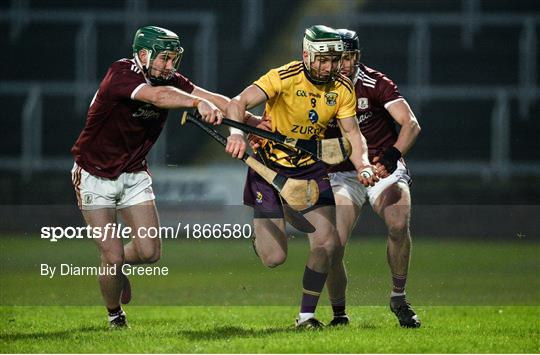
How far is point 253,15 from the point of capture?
65.7ft

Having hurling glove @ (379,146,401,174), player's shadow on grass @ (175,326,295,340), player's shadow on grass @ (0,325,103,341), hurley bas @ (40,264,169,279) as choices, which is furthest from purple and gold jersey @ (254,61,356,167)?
player's shadow on grass @ (0,325,103,341)

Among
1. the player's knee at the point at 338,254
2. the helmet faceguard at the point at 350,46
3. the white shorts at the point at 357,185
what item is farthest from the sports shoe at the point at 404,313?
the helmet faceguard at the point at 350,46

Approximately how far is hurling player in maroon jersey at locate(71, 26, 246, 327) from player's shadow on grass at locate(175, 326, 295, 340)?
1.67ft

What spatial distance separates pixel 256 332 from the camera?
727cm

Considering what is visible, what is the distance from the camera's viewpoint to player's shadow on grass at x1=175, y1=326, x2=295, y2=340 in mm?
7078

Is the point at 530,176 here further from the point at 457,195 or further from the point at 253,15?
the point at 253,15

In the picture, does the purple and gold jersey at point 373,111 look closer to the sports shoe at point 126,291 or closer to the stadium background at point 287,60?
the sports shoe at point 126,291

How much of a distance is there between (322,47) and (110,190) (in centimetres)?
160

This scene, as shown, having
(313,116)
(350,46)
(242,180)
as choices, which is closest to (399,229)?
(313,116)

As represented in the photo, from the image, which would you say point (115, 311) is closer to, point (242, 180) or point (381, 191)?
point (381, 191)

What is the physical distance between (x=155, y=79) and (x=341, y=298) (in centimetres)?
180

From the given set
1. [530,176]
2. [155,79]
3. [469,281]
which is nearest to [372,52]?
[530,176]

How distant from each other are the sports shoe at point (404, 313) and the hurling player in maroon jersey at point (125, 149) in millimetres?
1520

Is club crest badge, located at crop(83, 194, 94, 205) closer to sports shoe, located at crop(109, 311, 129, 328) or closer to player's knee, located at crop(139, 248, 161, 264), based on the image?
player's knee, located at crop(139, 248, 161, 264)
